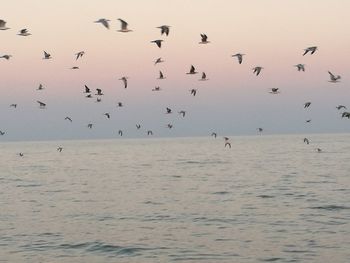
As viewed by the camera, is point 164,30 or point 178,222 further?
point 178,222

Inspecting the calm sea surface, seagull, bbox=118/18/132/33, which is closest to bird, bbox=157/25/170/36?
seagull, bbox=118/18/132/33

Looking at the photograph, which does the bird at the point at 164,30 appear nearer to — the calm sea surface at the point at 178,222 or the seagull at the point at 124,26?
the seagull at the point at 124,26

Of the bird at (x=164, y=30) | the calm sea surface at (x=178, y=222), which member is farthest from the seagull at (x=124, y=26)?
the calm sea surface at (x=178, y=222)

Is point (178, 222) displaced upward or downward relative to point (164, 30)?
downward

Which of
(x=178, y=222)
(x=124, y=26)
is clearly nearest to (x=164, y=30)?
(x=124, y=26)

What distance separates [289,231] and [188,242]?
6.48 meters

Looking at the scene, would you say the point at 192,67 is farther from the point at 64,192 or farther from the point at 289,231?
the point at 64,192

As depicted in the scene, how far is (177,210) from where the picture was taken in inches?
1705

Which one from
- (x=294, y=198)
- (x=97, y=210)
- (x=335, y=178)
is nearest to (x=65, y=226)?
(x=97, y=210)

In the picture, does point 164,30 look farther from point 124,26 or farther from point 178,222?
point 178,222

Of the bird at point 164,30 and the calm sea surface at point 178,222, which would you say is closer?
the calm sea surface at point 178,222

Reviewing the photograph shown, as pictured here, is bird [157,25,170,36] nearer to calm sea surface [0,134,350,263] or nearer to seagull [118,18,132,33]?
seagull [118,18,132,33]

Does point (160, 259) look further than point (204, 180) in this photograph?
No

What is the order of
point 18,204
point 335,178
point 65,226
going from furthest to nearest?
point 335,178, point 18,204, point 65,226
